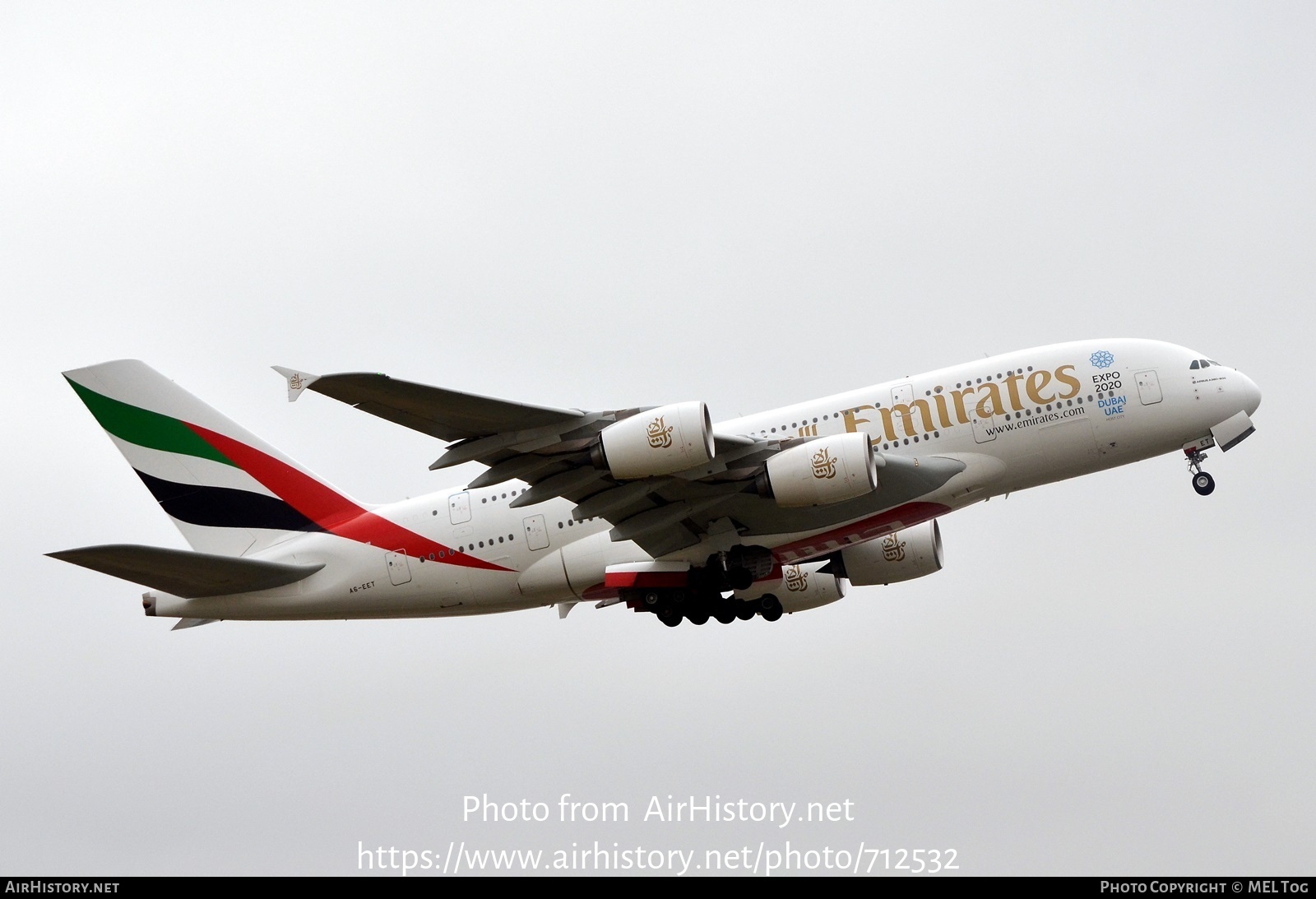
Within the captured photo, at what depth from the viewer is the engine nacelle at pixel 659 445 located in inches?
1029

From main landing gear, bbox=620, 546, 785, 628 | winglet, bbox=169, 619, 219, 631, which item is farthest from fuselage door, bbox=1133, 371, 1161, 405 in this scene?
winglet, bbox=169, 619, 219, 631

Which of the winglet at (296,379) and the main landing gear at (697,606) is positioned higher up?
the winglet at (296,379)

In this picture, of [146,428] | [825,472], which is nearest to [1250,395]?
[825,472]

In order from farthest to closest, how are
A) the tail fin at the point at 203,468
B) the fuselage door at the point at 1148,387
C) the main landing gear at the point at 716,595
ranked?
the tail fin at the point at 203,468 < the main landing gear at the point at 716,595 < the fuselage door at the point at 1148,387

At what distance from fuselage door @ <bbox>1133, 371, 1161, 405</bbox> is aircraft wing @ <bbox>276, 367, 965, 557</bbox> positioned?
434 cm

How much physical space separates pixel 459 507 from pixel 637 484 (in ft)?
18.3

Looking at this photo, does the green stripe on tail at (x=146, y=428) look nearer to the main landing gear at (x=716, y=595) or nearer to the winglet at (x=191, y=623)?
the winglet at (x=191, y=623)

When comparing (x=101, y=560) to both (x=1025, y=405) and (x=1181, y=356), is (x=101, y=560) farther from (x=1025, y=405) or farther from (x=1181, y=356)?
(x=1181, y=356)

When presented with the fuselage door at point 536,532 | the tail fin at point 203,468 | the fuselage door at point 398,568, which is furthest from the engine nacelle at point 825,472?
the tail fin at point 203,468

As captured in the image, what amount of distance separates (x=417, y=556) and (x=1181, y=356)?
1787 cm

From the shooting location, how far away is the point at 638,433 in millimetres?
26188

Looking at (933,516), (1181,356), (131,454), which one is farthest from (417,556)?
(1181,356)

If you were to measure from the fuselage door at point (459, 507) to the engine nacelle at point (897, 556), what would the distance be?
957 cm

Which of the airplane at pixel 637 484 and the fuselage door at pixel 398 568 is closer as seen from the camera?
the airplane at pixel 637 484
